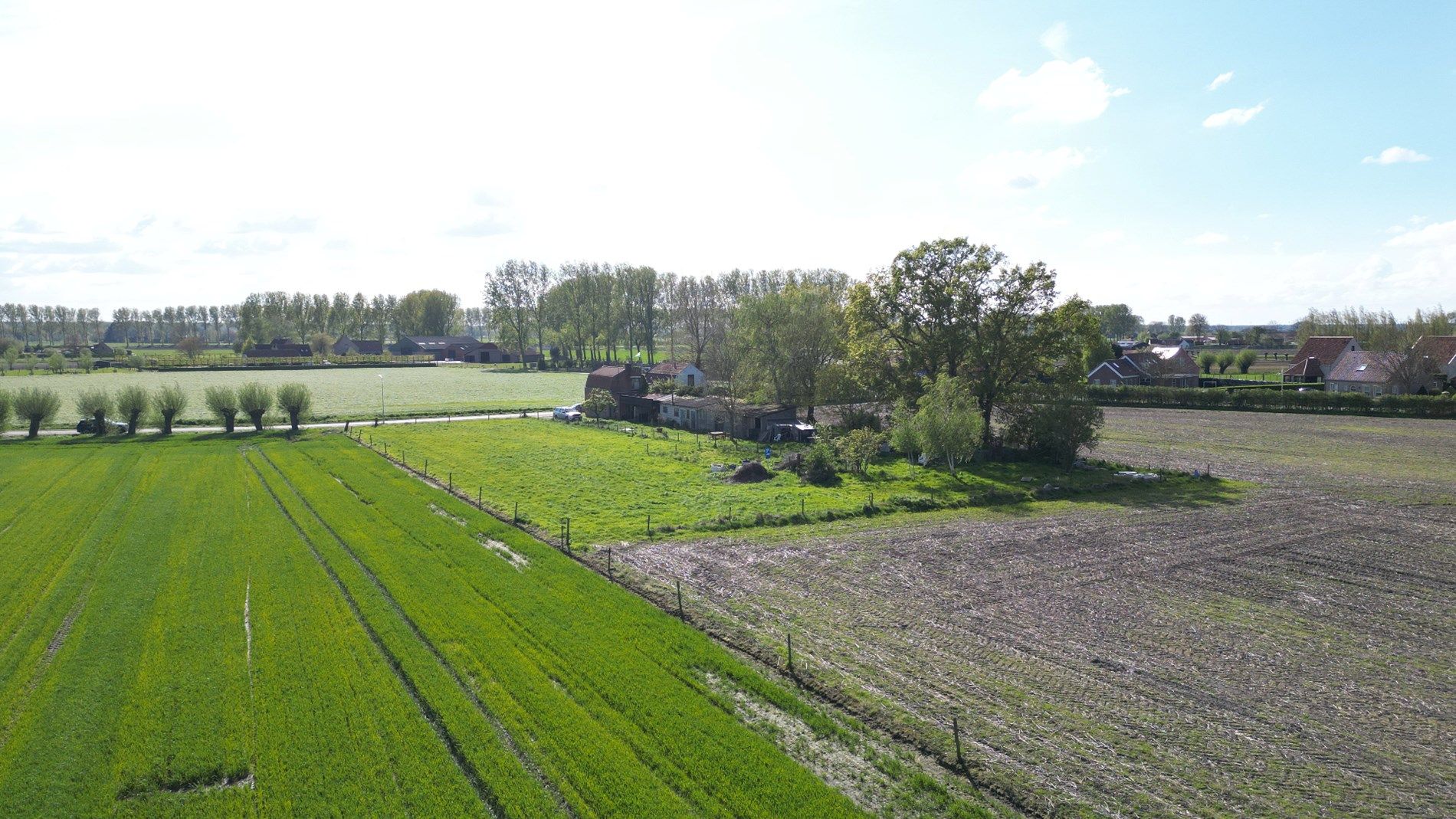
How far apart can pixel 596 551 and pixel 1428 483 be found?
41.7 metres

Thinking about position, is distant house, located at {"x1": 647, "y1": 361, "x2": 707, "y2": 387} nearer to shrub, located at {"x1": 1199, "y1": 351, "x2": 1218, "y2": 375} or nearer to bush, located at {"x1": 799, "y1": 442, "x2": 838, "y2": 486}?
bush, located at {"x1": 799, "y1": 442, "x2": 838, "y2": 486}

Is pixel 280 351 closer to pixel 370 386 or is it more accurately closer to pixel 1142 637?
pixel 370 386

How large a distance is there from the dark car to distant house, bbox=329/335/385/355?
108 meters

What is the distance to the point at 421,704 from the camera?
1592cm

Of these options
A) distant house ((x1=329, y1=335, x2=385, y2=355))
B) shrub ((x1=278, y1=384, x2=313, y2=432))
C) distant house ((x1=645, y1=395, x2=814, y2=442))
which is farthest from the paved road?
distant house ((x1=329, y1=335, x2=385, y2=355))

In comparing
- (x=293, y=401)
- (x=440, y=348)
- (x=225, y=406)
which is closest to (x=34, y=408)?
(x=225, y=406)

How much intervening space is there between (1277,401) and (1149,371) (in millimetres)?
19964

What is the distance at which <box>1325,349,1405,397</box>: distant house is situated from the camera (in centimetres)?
7162

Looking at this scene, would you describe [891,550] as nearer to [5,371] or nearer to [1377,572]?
[1377,572]

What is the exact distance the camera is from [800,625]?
20.2 m

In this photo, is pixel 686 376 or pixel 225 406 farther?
pixel 686 376

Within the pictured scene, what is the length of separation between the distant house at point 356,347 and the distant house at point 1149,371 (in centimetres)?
14009

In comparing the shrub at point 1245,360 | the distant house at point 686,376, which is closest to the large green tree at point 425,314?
the distant house at point 686,376

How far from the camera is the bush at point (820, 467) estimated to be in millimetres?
40500
